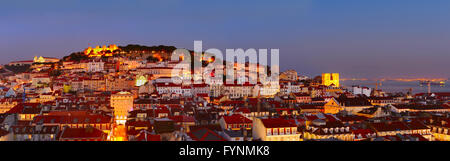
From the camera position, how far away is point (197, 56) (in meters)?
64.3

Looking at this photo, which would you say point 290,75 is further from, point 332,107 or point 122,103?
point 122,103

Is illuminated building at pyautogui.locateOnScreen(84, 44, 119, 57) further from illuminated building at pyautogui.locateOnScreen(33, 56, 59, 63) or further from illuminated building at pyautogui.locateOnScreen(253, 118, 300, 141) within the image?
illuminated building at pyautogui.locateOnScreen(253, 118, 300, 141)

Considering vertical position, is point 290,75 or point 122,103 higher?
point 290,75

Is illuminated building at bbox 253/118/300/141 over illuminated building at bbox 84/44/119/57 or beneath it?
beneath

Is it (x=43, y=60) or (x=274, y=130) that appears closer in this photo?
(x=274, y=130)

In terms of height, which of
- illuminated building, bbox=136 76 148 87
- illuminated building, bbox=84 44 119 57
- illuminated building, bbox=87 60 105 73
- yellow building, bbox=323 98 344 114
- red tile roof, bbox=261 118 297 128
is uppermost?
illuminated building, bbox=84 44 119 57

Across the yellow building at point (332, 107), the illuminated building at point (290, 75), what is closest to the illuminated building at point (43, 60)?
A: the illuminated building at point (290, 75)

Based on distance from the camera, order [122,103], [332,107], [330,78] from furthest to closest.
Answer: [330,78], [332,107], [122,103]

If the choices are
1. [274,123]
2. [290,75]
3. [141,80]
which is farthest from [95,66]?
[274,123]

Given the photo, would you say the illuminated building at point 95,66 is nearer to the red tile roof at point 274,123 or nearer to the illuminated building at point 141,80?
the illuminated building at point 141,80

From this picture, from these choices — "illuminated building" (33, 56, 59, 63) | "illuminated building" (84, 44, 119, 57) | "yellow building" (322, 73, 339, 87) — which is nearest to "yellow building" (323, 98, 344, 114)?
"yellow building" (322, 73, 339, 87)
